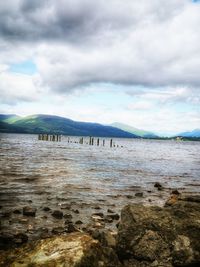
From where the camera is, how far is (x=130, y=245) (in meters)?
8.53

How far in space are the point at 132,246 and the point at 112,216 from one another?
6.87 m

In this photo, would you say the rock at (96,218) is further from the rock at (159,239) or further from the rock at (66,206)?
the rock at (159,239)

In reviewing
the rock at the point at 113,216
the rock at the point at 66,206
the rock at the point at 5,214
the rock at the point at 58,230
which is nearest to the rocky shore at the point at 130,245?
the rock at the point at 58,230

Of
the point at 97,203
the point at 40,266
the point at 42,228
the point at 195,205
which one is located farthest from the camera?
the point at 97,203

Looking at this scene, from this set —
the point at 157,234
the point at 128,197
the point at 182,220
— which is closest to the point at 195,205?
the point at 182,220

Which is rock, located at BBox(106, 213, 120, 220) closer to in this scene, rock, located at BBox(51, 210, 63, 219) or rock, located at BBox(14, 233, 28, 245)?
rock, located at BBox(51, 210, 63, 219)

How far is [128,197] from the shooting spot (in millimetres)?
21062

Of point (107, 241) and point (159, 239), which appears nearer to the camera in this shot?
point (159, 239)

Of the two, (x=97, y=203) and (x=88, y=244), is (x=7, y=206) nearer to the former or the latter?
(x=97, y=203)

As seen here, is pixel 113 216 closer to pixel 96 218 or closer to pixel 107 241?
pixel 96 218

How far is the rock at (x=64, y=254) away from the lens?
6.34 m

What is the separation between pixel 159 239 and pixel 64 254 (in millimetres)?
3274

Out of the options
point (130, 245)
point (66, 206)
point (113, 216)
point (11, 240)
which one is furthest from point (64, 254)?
point (66, 206)

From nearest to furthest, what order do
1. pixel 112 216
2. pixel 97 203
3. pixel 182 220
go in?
pixel 182 220 → pixel 112 216 → pixel 97 203
